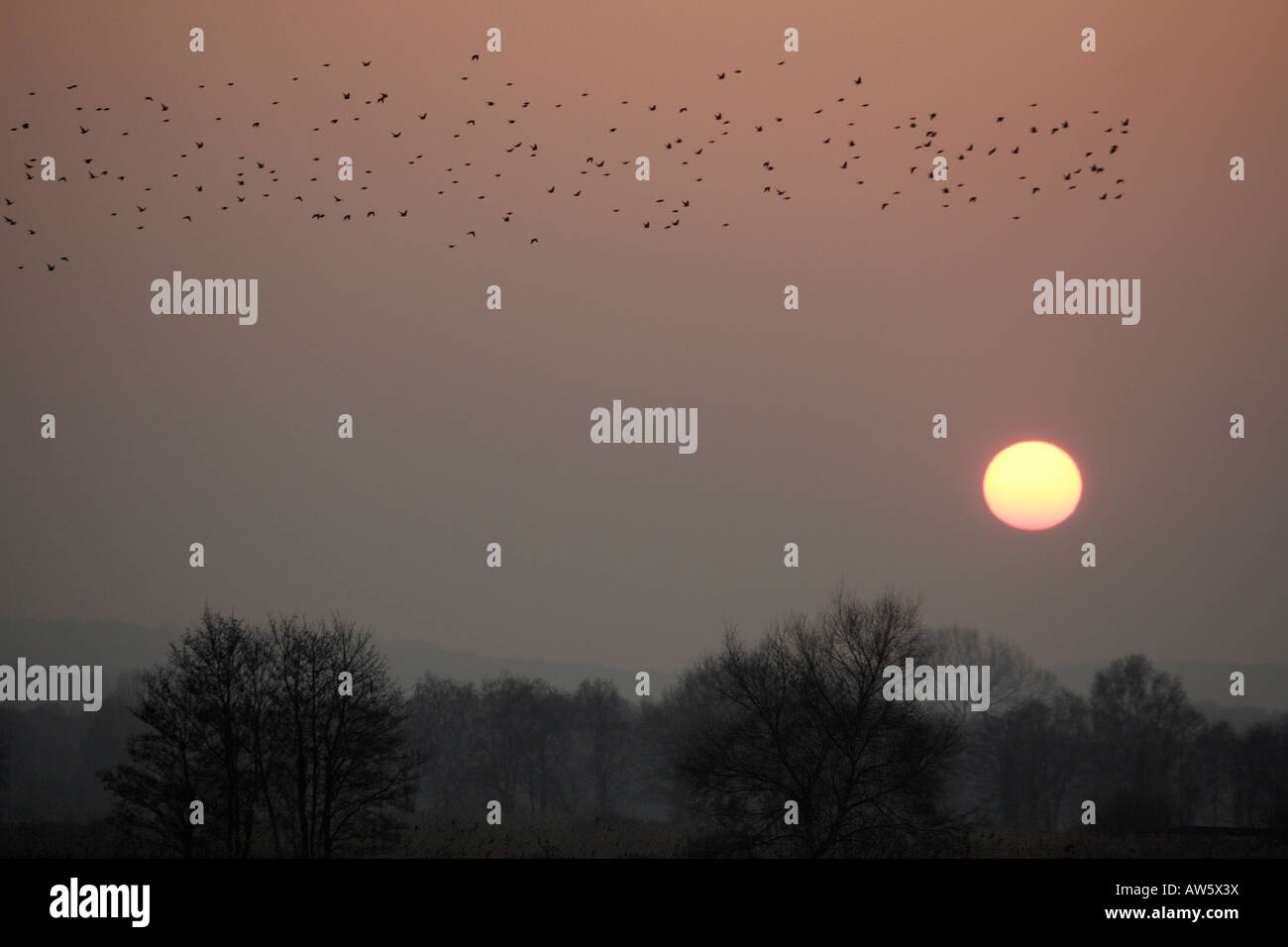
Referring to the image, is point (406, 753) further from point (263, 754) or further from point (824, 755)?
point (824, 755)

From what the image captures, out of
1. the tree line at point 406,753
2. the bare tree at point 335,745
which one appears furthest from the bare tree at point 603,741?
the bare tree at point 335,745

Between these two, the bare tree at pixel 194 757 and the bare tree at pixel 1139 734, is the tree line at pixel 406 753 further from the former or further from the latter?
the bare tree at pixel 1139 734

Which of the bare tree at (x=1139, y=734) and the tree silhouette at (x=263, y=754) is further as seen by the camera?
→ the bare tree at (x=1139, y=734)

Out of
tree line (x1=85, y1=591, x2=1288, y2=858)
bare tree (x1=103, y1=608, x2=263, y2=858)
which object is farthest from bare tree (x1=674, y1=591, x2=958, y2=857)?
bare tree (x1=103, y1=608, x2=263, y2=858)

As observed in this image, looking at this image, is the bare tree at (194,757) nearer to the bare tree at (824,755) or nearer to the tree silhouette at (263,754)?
the tree silhouette at (263,754)

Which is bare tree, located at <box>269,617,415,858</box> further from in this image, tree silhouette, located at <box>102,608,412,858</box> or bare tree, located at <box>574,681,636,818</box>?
bare tree, located at <box>574,681,636,818</box>

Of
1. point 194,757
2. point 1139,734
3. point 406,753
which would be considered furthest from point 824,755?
point 1139,734

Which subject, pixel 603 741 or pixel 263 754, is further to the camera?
pixel 603 741

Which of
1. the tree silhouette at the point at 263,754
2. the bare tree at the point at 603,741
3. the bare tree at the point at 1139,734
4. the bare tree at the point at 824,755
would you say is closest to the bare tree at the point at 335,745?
the tree silhouette at the point at 263,754

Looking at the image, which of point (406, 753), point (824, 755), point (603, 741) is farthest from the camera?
point (603, 741)
